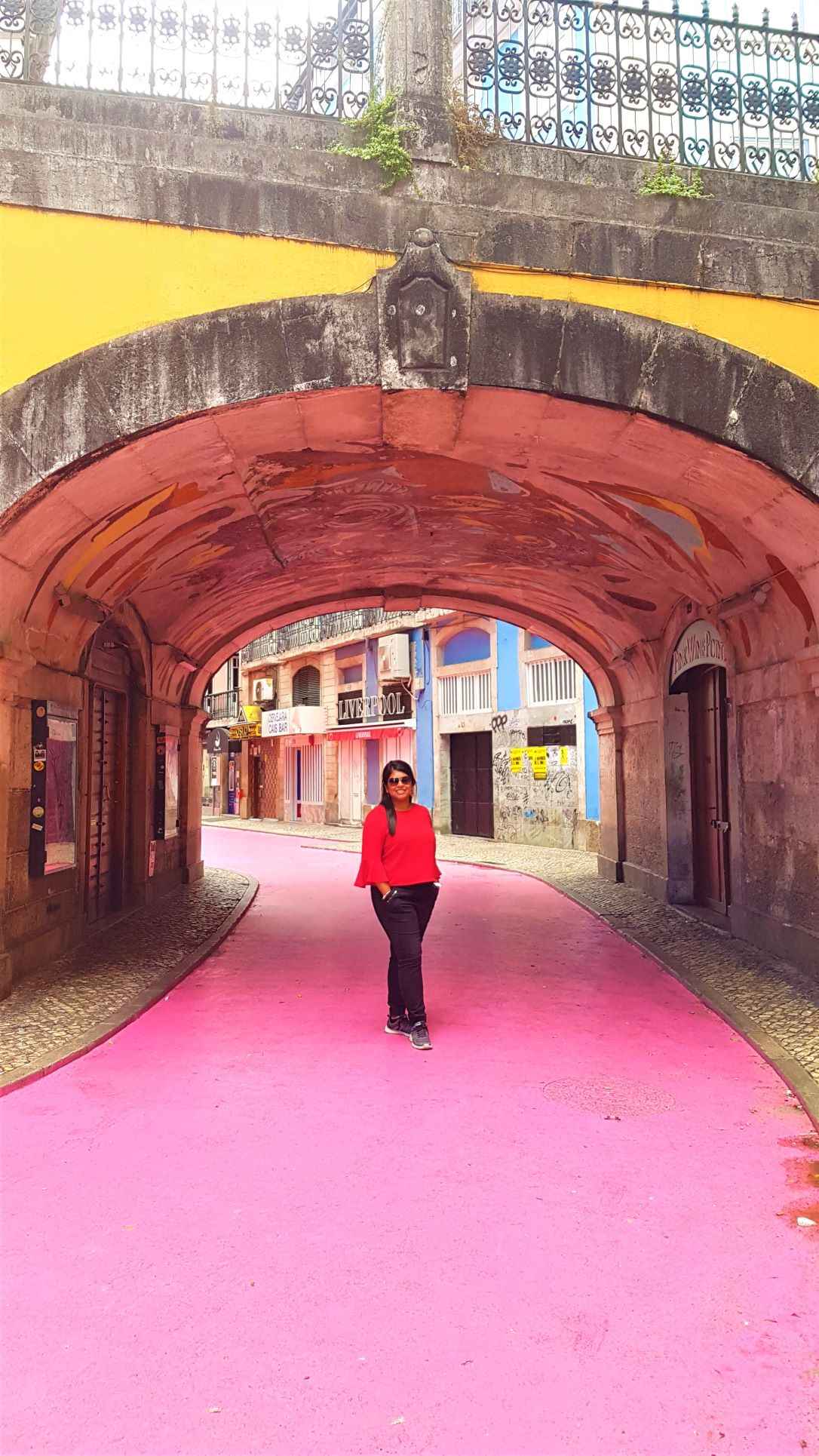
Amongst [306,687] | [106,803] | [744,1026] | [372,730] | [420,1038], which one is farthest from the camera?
[306,687]

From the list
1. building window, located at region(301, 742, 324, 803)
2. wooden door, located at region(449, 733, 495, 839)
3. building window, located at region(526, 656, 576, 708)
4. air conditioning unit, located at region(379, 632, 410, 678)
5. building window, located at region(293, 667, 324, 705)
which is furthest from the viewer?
building window, located at region(293, 667, 324, 705)

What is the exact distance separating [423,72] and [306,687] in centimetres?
2551

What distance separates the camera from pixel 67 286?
546 cm

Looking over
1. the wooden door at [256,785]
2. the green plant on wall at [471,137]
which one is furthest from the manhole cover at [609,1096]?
the wooden door at [256,785]

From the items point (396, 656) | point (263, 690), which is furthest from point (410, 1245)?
point (263, 690)

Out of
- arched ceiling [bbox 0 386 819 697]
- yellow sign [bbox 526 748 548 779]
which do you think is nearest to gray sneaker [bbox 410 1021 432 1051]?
arched ceiling [bbox 0 386 819 697]

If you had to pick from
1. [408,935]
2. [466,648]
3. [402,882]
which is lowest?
[408,935]

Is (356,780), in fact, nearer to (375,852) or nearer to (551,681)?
(551,681)

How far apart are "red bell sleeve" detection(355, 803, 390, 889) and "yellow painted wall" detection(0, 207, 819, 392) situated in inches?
125

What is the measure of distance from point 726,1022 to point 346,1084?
2.58 metres

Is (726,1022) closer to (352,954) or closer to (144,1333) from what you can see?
(352,954)

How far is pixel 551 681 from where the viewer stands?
800 inches

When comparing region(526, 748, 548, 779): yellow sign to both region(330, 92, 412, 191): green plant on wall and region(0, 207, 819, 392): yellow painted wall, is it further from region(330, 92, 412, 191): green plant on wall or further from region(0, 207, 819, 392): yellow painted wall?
region(330, 92, 412, 191): green plant on wall

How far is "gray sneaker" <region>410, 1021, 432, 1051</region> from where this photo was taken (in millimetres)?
5238
